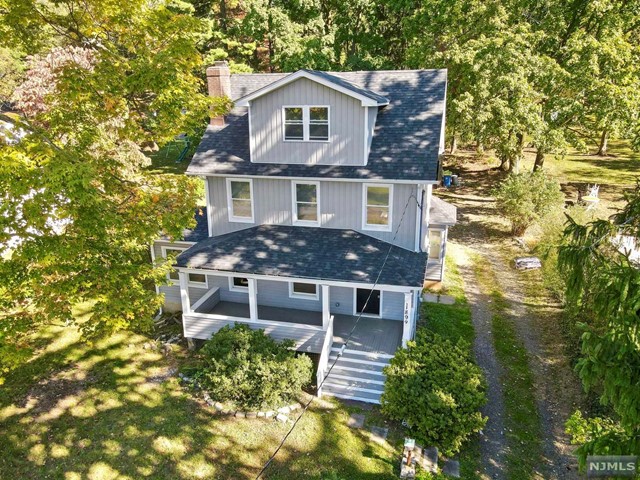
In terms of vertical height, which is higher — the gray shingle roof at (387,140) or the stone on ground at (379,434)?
the gray shingle roof at (387,140)

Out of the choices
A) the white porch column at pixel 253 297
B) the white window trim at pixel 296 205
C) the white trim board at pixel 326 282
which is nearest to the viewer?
the white trim board at pixel 326 282

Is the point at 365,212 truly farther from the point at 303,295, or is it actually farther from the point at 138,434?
the point at 138,434

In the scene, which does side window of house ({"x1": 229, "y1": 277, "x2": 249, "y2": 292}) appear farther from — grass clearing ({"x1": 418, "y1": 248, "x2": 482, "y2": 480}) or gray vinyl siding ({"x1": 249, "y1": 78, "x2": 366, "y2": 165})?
grass clearing ({"x1": 418, "y1": 248, "x2": 482, "y2": 480})

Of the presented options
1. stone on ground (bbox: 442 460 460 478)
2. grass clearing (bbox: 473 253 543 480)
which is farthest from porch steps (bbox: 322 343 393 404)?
grass clearing (bbox: 473 253 543 480)

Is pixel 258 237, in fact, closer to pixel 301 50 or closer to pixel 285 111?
pixel 285 111

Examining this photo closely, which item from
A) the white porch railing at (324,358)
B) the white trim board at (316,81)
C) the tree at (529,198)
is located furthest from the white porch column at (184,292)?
the tree at (529,198)

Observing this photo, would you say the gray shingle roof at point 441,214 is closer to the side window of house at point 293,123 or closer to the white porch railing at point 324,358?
the side window of house at point 293,123

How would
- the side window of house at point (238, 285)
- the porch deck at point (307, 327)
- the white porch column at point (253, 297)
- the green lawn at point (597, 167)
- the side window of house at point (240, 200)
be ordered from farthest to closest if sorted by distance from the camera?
1. the green lawn at point (597, 167)
2. the side window of house at point (238, 285)
3. the side window of house at point (240, 200)
4. the white porch column at point (253, 297)
5. the porch deck at point (307, 327)
